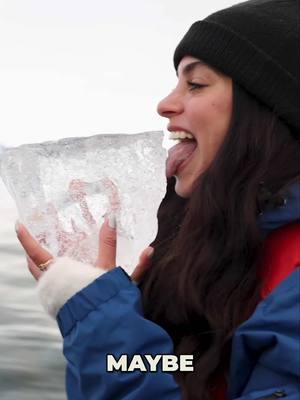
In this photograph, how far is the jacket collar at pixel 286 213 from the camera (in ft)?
5.16

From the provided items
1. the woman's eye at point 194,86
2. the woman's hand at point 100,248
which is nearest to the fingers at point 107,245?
the woman's hand at point 100,248

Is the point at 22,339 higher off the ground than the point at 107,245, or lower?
lower

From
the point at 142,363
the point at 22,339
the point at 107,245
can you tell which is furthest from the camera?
the point at 22,339

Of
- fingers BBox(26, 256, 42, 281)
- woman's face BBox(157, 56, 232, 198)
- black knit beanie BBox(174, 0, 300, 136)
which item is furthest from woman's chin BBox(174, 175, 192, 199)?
Result: fingers BBox(26, 256, 42, 281)

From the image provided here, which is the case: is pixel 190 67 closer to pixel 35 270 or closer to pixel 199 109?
pixel 199 109

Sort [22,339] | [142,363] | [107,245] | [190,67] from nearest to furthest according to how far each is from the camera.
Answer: [142,363], [107,245], [190,67], [22,339]

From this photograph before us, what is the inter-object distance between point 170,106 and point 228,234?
1.00ft

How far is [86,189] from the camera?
1693 mm

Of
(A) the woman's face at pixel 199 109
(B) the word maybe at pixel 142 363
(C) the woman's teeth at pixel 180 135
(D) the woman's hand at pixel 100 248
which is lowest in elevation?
(B) the word maybe at pixel 142 363

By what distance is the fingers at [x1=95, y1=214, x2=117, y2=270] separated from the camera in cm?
165

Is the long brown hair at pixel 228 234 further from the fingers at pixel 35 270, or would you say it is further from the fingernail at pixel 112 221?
the fingers at pixel 35 270

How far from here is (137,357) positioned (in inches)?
59.4

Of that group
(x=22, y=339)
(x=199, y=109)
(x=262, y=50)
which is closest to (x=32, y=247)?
(x=199, y=109)

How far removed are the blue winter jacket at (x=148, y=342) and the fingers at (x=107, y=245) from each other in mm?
80
